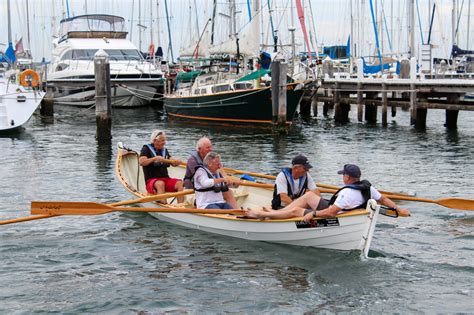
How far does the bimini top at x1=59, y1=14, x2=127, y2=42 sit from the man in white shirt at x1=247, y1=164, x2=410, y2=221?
39.7 metres

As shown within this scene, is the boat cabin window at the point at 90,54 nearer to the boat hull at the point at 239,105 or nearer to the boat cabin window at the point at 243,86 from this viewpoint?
the boat hull at the point at 239,105

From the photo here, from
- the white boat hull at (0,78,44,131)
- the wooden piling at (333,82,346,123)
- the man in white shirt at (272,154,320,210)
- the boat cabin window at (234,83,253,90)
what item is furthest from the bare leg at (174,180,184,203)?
the wooden piling at (333,82,346,123)

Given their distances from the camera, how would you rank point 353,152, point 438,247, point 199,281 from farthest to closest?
point 353,152 → point 438,247 → point 199,281

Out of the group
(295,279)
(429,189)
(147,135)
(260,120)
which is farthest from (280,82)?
(295,279)

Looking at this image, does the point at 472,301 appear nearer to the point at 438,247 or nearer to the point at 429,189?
the point at 438,247

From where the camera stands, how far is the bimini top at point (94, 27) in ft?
161

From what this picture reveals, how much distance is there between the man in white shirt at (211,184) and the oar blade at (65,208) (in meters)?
1.75

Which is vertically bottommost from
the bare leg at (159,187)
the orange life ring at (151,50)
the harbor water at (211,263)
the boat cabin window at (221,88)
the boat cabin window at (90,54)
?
the harbor water at (211,263)

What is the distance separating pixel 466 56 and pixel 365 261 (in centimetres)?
3958

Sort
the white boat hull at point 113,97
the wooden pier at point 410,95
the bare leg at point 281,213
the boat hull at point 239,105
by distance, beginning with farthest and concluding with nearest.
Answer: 1. the white boat hull at point 113,97
2. the boat hull at point 239,105
3. the wooden pier at point 410,95
4. the bare leg at point 281,213

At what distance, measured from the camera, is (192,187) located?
13156mm

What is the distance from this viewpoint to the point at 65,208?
39.4 ft

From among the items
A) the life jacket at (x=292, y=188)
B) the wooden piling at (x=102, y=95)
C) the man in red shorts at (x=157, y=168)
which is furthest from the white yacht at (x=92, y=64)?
the life jacket at (x=292, y=188)

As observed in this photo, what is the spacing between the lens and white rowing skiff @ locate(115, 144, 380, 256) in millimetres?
11008
